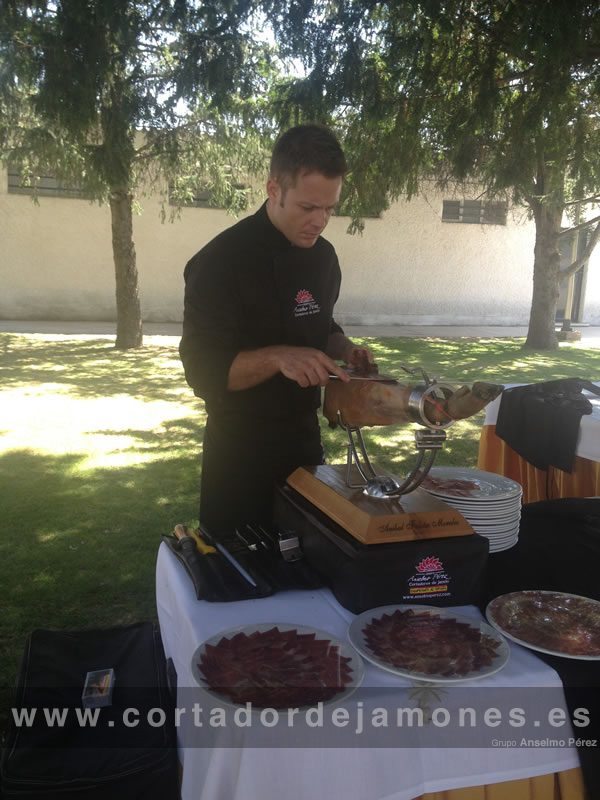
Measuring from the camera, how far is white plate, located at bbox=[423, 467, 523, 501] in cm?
168

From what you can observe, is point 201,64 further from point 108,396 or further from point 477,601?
point 108,396

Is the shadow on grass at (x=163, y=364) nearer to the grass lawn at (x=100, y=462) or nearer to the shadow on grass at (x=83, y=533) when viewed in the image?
the grass lawn at (x=100, y=462)

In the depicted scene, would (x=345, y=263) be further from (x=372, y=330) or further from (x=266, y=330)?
(x=266, y=330)

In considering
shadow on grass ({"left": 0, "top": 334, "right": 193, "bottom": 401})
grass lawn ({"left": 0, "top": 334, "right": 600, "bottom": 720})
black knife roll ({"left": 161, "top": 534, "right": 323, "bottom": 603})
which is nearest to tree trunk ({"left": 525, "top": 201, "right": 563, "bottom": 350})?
grass lawn ({"left": 0, "top": 334, "right": 600, "bottom": 720})

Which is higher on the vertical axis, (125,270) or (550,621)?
(125,270)

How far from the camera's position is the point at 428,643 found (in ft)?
4.11

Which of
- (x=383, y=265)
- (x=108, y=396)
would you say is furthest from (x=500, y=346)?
(x=108, y=396)

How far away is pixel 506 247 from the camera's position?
16.0m

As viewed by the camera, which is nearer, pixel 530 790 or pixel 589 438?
pixel 530 790

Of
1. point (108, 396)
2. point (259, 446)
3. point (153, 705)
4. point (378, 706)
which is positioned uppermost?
point (259, 446)

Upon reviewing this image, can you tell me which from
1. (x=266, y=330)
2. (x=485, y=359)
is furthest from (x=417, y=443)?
(x=485, y=359)

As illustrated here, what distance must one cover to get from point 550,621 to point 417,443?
0.44 meters

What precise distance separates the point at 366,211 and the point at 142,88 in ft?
8.58

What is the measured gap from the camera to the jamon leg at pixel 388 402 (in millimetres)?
1270
